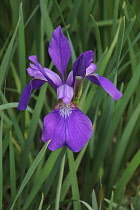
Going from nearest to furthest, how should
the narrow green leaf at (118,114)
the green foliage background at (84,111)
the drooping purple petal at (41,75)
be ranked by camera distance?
the drooping purple petal at (41,75)
the green foliage background at (84,111)
the narrow green leaf at (118,114)

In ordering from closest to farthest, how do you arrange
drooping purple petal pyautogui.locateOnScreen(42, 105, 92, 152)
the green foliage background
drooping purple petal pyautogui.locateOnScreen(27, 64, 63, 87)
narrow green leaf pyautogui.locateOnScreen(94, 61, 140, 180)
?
drooping purple petal pyautogui.locateOnScreen(42, 105, 92, 152) < drooping purple petal pyautogui.locateOnScreen(27, 64, 63, 87) < the green foliage background < narrow green leaf pyautogui.locateOnScreen(94, 61, 140, 180)

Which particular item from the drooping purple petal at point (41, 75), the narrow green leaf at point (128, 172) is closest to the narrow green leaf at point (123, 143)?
the narrow green leaf at point (128, 172)

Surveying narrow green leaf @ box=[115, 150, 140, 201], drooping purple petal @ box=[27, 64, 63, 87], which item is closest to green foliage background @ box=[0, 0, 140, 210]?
narrow green leaf @ box=[115, 150, 140, 201]

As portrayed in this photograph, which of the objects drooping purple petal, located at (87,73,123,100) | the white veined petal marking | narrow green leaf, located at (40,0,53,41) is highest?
narrow green leaf, located at (40,0,53,41)

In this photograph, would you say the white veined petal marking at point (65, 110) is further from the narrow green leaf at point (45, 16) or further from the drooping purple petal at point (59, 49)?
the narrow green leaf at point (45, 16)

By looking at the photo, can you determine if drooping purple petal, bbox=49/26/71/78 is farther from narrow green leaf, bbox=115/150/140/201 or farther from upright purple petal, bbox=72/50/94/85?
narrow green leaf, bbox=115/150/140/201

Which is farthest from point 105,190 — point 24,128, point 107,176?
point 24,128

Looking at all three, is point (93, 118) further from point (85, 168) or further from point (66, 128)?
point (66, 128)
